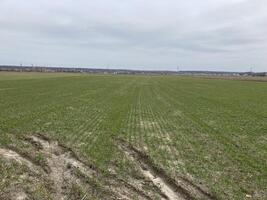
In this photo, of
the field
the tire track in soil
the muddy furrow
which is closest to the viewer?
the tire track in soil

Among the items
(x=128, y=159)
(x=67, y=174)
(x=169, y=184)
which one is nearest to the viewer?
(x=169, y=184)

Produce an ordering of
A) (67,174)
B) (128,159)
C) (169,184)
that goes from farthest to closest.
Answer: (128,159), (67,174), (169,184)

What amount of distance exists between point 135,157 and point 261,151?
18.0ft

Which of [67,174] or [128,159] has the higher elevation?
[67,174]

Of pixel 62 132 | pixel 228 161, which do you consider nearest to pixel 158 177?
pixel 228 161

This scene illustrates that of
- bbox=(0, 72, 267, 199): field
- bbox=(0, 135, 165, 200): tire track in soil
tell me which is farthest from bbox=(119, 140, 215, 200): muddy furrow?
bbox=(0, 135, 165, 200): tire track in soil

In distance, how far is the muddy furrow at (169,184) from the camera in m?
9.43

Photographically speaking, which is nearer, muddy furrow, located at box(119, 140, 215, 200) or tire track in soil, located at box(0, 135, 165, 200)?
tire track in soil, located at box(0, 135, 165, 200)

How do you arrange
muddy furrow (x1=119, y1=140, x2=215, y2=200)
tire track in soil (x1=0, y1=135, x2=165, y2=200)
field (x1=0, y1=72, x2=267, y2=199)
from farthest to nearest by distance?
1. field (x1=0, y1=72, x2=267, y2=199)
2. muddy furrow (x1=119, y1=140, x2=215, y2=200)
3. tire track in soil (x1=0, y1=135, x2=165, y2=200)

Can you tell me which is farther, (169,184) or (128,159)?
(128,159)

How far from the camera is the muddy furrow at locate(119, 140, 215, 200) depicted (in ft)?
30.9

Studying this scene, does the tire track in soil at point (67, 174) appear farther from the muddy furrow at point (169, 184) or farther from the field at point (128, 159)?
the muddy furrow at point (169, 184)

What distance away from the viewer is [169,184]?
33.9 feet

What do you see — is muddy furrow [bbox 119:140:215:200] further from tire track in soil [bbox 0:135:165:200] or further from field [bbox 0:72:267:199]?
tire track in soil [bbox 0:135:165:200]
